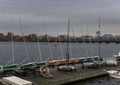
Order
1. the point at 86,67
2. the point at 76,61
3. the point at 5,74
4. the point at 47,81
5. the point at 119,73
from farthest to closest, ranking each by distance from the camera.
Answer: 1. the point at 76,61
2. the point at 86,67
3. the point at 119,73
4. the point at 5,74
5. the point at 47,81

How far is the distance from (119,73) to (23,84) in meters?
21.0

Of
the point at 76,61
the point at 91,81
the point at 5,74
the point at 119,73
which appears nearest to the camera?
the point at 5,74

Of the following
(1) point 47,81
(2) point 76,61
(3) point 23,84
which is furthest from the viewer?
(2) point 76,61

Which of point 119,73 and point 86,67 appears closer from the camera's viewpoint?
point 119,73

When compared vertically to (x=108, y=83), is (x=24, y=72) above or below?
above

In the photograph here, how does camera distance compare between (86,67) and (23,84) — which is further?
(86,67)

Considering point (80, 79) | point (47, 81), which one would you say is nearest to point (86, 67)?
point (80, 79)

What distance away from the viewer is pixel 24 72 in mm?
38531

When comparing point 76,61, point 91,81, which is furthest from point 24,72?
point 76,61

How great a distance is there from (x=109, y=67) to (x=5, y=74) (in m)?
22.7

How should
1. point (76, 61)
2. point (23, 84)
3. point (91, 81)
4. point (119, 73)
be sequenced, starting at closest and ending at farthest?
point (23, 84)
point (91, 81)
point (119, 73)
point (76, 61)

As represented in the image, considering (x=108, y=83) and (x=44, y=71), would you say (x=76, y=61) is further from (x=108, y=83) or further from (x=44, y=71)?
(x=44, y=71)

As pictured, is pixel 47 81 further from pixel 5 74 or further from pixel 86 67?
pixel 86 67

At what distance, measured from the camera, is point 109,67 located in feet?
172
